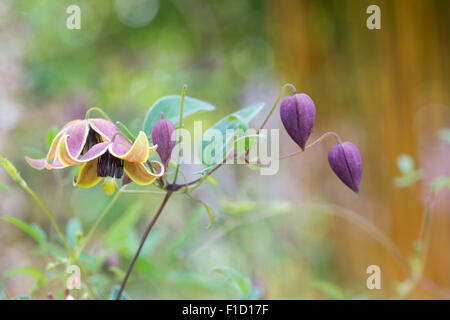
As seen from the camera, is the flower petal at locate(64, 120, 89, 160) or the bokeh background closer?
the flower petal at locate(64, 120, 89, 160)

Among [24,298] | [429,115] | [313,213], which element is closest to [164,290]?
[24,298]

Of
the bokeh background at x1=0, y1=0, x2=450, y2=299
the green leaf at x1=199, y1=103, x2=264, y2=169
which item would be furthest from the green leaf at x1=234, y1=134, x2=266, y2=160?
the bokeh background at x1=0, y1=0, x2=450, y2=299

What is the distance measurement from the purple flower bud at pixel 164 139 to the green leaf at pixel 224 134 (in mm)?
A: 30

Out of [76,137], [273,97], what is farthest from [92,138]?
[273,97]

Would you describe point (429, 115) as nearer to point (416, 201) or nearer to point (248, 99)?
point (416, 201)

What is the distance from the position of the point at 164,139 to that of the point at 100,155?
1.5 inches

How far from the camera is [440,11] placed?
125cm

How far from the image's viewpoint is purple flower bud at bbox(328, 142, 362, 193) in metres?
0.26

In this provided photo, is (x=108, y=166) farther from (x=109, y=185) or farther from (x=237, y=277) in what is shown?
(x=237, y=277)

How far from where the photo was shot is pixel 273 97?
1.48 metres

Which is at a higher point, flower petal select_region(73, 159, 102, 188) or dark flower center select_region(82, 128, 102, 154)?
dark flower center select_region(82, 128, 102, 154)

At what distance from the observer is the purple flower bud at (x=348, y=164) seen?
0.87 feet

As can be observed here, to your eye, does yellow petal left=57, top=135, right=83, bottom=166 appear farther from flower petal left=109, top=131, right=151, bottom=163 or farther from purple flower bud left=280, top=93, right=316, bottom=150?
purple flower bud left=280, top=93, right=316, bottom=150

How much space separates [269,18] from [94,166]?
55.2 inches
